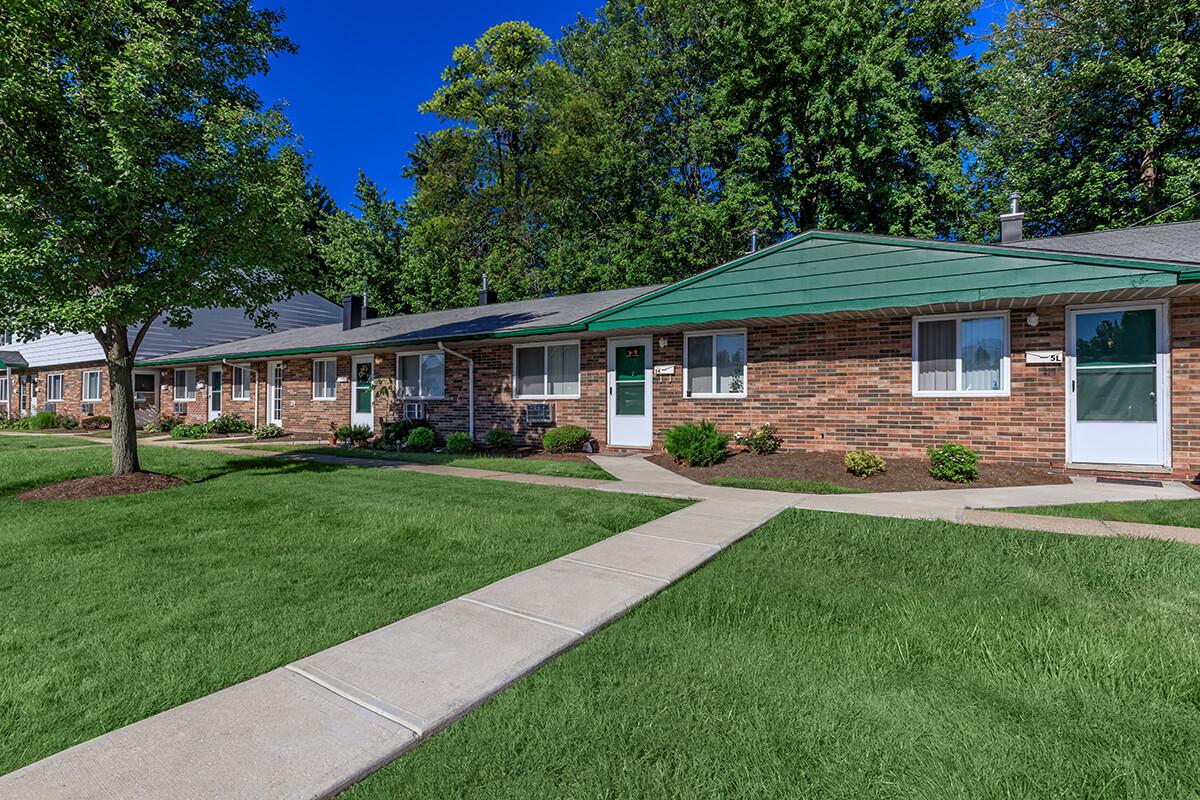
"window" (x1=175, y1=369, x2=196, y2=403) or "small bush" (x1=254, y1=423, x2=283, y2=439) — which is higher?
"window" (x1=175, y1=369, x2=196, y2=403)

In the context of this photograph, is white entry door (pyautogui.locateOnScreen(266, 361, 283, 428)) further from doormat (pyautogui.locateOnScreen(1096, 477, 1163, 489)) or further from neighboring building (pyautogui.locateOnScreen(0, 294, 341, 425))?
doormat (pyautogui.locateOnScreen(1096, 477, 1163, 489))

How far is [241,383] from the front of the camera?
60.7 ft

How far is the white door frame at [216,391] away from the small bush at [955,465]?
2094 centimetres

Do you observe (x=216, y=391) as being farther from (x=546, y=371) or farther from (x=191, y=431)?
(x=546, y=371)

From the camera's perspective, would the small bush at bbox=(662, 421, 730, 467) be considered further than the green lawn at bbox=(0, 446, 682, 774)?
Yes

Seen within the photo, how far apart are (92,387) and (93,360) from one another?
4.60 ft

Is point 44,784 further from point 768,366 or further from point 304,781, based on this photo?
point 768,366

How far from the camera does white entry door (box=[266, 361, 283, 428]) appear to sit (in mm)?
17422

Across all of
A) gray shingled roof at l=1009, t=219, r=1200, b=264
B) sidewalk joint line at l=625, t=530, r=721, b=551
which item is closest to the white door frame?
sidewalk joint line at l=625, t=530, r=721, b=551

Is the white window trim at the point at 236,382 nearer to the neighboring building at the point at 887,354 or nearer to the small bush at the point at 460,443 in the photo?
the neighboring building at the point at 887,354

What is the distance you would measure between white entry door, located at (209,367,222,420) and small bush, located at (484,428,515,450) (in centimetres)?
1250

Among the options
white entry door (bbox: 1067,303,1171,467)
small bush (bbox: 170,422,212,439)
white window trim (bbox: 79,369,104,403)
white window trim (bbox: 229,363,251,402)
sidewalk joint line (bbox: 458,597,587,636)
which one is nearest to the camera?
sidewalk joint line (bbox: 458,597,587,636)

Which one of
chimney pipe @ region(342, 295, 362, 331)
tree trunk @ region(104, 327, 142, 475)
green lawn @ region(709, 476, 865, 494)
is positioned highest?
chimney pipe @ region(342, 295, 362, 331)

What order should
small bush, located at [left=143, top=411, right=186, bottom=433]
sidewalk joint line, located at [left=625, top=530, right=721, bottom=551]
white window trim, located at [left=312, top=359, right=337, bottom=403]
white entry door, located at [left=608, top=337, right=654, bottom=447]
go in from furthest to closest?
small bush, located at [left=143, top=411, right=186, bottom=433]
white window trim, located at [left=312, top=359, right=337, bottom=403]
white entry door, located at [left=608, top=337, right=654, bottom=447]
sidewalk joint line, located at [left=625, top=530, right=721, bottom=551]
